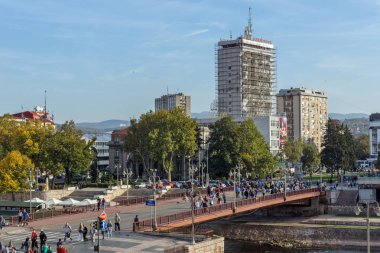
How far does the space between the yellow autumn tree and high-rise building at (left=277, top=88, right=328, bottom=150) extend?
389 ft

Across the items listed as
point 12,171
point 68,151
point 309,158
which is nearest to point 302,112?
point 309,158

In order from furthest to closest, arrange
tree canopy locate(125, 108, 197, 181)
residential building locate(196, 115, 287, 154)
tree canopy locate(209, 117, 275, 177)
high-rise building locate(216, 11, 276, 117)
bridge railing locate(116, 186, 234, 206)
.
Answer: high-rise building locate(216, 11, 276, 117) → residential building locate(196, 115, 287, 154) → tree canopy locate(209, 117, 275, 177) → tree canopy locate(125, 108, 197, 181) → bridge railing locate(116, 186, 234, 206)

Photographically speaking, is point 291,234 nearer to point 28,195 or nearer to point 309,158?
point 28,195

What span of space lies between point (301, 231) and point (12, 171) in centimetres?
3742

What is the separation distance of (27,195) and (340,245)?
4202 centimetres

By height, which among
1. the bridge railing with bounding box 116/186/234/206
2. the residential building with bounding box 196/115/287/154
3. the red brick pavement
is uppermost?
the residential building with bounding box 196/115/287/154

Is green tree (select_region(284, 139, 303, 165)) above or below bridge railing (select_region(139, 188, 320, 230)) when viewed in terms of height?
above

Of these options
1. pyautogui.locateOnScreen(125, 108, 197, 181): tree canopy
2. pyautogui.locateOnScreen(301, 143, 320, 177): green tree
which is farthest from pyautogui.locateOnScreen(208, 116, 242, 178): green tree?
pyautogui.locateOnScreen(301, 143, 320, 177): green tree

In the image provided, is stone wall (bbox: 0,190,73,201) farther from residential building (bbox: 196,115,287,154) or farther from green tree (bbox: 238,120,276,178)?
residential building (bbox: 196,115,287,154)

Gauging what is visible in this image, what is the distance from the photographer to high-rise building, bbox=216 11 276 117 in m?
165

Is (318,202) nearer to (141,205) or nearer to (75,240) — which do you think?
(141,205)

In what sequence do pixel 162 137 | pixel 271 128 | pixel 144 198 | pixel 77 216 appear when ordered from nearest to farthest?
pixel 77 216 < pixel 144 198 < pixel 162 137 < pixel 271 128

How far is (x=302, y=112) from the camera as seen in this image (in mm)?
188500

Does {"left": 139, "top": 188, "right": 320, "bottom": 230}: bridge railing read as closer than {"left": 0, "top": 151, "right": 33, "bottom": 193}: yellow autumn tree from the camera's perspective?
Yes
